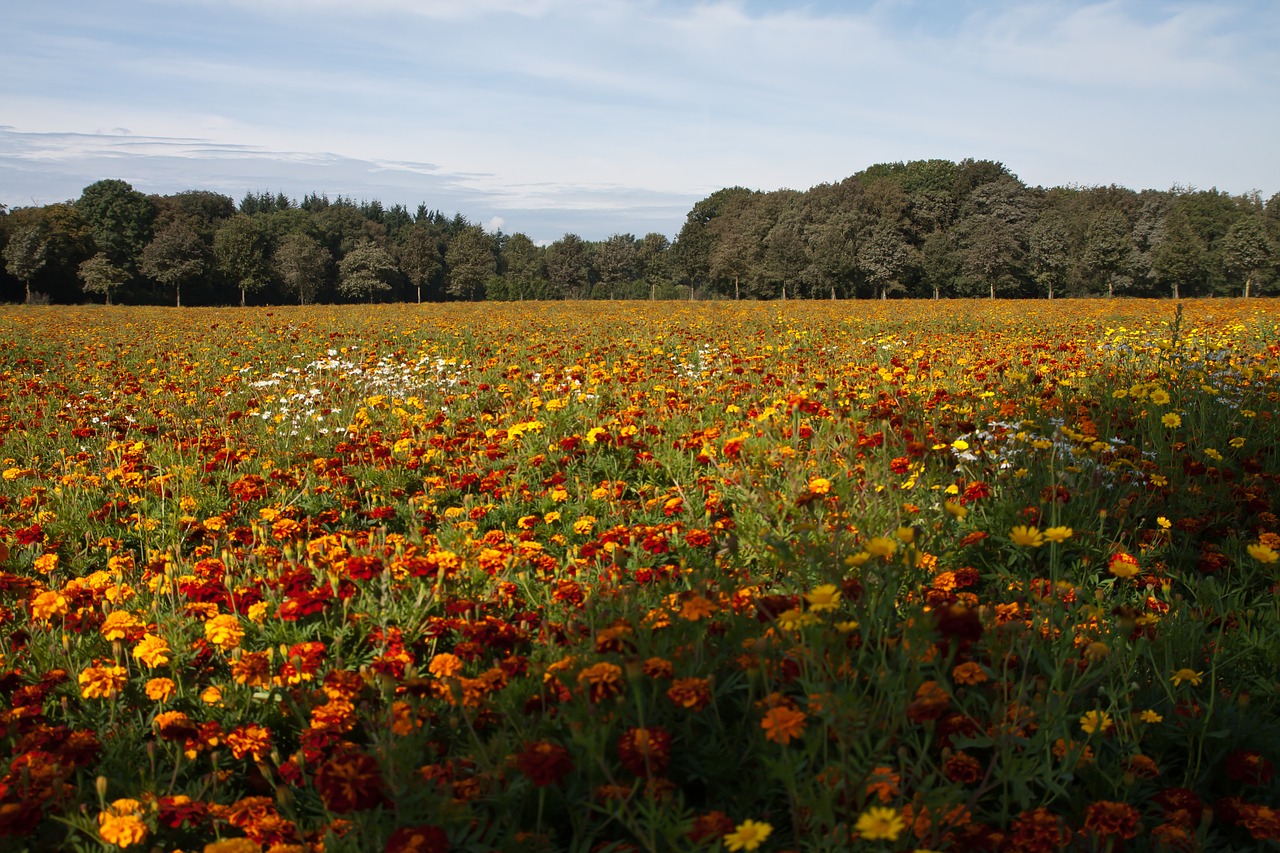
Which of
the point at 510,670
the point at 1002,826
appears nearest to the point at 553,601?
the point at 510,670

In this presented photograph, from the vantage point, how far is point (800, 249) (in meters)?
51.8

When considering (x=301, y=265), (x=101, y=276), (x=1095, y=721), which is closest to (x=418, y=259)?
(x=301, y=265)

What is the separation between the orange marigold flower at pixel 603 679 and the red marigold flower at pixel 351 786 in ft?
1.67

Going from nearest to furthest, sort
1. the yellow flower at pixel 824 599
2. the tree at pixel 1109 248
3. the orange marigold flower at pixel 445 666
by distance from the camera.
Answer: the yellow flower at pixel 824 599, the orange marigold flower at pixel 445 666, the tree at pixel 1109 248

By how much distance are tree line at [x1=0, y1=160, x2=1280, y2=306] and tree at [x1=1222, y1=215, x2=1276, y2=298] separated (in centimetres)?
9

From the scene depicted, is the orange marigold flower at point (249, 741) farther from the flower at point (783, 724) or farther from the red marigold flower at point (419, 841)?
the flower at point (783, 724)

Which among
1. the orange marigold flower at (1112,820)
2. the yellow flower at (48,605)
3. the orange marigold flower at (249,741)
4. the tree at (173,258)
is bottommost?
the orange marigold flower at (249,741)

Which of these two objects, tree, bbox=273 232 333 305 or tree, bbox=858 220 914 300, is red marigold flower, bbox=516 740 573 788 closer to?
tree, bbox=858 220 914 300

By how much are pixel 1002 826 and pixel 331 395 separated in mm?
6680

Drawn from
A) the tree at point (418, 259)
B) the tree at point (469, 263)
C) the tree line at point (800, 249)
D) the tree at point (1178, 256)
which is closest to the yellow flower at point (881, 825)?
the tree line at point (800, 249)

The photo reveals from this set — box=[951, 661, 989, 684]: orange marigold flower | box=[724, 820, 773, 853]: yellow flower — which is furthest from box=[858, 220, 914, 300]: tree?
box=[724, 820, 773, 853]: yellow flower

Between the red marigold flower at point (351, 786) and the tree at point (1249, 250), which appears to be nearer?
the red marigold flower at point (351, 786)

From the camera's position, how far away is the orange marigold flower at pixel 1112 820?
5.69 feet

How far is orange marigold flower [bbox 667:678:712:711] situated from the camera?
1941mm
